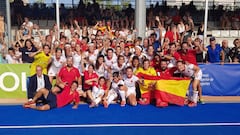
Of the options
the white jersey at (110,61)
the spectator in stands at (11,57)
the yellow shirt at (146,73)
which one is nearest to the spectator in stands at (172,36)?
the yellow shirt at (146,73)

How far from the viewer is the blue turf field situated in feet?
24.1

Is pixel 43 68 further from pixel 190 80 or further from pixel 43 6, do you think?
pixel 43 6

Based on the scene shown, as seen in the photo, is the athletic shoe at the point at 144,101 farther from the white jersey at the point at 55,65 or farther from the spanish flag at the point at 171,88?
the white jersey at the point at 55,65

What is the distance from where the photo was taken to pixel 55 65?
9.77 meters

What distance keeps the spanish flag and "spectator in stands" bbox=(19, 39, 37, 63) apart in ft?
12.0

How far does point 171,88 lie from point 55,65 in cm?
345

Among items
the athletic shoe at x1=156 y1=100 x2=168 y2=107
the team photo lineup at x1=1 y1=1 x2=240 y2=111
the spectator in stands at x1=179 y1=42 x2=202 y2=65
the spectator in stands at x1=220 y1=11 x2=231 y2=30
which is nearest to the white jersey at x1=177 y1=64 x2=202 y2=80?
the team photo lineup at x1=1 y1=1 x2=240 y2=111

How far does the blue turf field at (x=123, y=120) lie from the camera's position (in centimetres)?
734

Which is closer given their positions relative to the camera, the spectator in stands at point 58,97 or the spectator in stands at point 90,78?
the spectator in stands at point 58,97

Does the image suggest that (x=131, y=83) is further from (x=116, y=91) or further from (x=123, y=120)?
(x=123, y=120)

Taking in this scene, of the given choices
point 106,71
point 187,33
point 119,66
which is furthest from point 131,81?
point 187,33

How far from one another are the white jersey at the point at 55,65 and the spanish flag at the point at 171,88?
2.54 m

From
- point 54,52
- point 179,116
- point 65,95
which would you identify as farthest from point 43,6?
point 179,116

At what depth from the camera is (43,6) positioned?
784 inches
